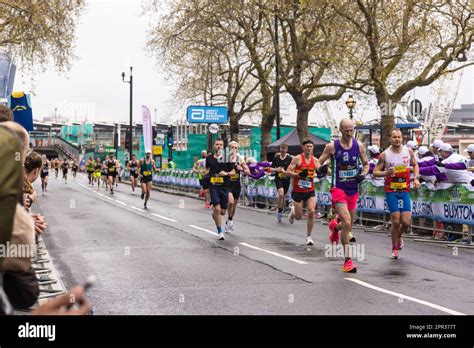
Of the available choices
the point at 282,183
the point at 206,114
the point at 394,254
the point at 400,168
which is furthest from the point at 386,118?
the point at 400,168

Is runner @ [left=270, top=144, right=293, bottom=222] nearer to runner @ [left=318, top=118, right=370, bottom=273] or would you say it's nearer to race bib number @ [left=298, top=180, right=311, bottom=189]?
race bib number @ [left=298, top=180, right=311, bottom=189]

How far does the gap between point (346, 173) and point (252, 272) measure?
191cm

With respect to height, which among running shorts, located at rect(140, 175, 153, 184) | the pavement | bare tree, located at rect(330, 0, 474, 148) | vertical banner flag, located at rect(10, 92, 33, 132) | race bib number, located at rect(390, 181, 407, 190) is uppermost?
bare tree, located at rect(330, 0, 474, 148)

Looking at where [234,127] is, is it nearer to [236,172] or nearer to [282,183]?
[282,183]

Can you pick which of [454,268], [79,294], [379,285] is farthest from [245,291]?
[79,294]

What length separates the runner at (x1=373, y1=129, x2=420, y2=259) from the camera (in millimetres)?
11555

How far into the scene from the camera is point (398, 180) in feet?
38.1

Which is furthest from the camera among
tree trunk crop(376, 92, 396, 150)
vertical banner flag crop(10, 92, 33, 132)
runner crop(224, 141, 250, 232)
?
tree trunk crop(376, 92, 396, 150)

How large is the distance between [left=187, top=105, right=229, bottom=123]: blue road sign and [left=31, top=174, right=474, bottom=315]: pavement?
22.6 meters

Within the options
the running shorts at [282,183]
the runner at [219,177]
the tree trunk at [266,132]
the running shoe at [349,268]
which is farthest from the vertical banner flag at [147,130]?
the running shoe at [349,268]

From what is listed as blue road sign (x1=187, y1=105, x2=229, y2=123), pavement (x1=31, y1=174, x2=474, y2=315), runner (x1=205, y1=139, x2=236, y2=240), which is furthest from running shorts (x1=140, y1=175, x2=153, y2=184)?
blue road sign (x1=187, y1=105, x2=229, y2=123)
